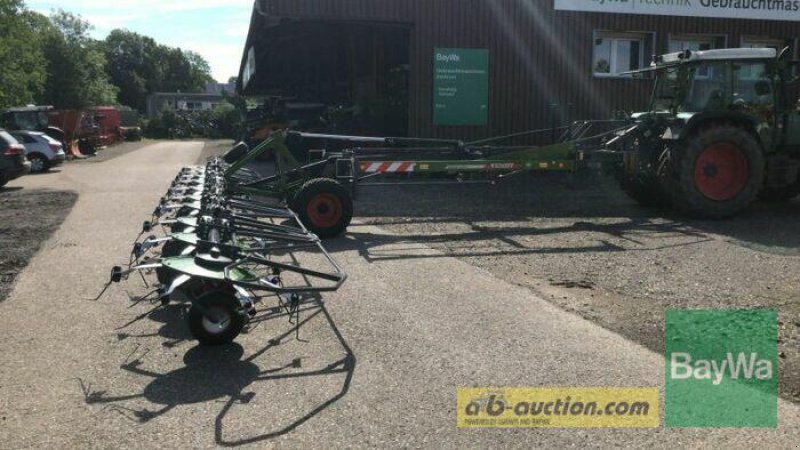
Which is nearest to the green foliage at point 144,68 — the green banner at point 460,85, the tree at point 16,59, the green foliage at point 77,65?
the green foliage at point 77,65

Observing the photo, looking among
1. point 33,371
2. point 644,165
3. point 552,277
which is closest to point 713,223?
point 644,165

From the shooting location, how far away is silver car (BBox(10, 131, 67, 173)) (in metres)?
22.5

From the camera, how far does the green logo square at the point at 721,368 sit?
400 cm

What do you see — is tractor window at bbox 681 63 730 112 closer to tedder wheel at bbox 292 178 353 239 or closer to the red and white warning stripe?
the red and white warning stripe

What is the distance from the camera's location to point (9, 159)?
55.9 feet

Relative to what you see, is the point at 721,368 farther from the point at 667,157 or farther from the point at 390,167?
the point at 667,157

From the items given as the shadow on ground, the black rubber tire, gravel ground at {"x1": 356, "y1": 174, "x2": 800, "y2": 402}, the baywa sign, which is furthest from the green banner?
the black rubber tire

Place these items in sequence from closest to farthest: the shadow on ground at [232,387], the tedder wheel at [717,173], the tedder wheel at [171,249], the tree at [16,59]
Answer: the shadow on ground at [232,387] → the tedder wheel at [171,249] → the tedder wheel at [717,173] → the tree at [16,59]

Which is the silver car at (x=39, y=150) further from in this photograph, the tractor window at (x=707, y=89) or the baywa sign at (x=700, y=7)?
the tractor window at (x=707, y=89)

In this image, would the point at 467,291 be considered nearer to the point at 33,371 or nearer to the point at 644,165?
the point at 33,371

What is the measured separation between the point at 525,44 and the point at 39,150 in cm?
1557

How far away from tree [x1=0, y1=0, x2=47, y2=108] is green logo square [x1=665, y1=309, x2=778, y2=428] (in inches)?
1195

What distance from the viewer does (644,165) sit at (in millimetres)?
11305

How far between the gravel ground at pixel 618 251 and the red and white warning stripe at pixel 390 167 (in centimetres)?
87
